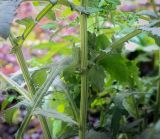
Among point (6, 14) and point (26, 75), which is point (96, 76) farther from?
point (6, 14)

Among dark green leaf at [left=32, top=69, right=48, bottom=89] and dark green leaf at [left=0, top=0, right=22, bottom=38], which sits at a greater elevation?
dark green leaf at [left=0, top=0, right=22, bottom=38]

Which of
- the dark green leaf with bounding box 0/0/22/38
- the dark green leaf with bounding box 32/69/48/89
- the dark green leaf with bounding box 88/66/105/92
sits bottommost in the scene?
the dark green leaf with bounding box 88/66/105/92

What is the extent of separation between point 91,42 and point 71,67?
7cm

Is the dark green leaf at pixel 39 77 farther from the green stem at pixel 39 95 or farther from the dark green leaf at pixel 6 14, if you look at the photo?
the dark green leaf at pixel 6 14

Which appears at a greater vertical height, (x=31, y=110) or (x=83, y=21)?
(x=83, y=21)

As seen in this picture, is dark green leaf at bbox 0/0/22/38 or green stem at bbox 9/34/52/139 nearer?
dark green leaf at bbox 0/0/22/38

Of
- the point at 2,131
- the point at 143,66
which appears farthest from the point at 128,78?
the point at 143,66

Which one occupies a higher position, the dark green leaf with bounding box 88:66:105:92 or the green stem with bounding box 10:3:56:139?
the green stem with bounding box 10:3:56:139

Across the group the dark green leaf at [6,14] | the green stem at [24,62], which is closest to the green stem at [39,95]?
the green stem at [24,62]

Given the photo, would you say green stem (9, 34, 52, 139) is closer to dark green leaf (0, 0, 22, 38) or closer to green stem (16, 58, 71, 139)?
green stem (16, 58, 71, 139)

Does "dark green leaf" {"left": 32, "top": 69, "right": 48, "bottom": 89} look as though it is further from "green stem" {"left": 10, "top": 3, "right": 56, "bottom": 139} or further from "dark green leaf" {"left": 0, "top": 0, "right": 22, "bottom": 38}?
"dark green leaf" {"left": 0, "top": 0, "right": 22, "bottom": 38}

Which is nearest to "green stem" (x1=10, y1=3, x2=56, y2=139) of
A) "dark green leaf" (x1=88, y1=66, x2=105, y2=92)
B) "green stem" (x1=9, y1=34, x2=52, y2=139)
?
"green stem" (x1=9, y1=34, x2=52, y2=139)

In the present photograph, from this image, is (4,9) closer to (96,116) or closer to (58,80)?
(58,80)

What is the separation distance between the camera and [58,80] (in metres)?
0.66
